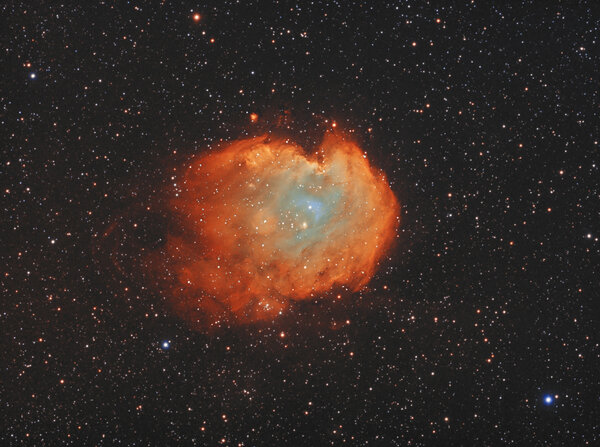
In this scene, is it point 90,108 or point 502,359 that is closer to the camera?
point 90,108

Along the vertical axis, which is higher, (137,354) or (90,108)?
(90,108)

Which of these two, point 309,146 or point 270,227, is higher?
point 309,146

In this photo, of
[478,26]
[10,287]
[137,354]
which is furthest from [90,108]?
[478,26]

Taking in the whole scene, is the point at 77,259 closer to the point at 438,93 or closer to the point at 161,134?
the point at 161,134

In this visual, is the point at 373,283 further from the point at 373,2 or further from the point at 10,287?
the point at 10,287

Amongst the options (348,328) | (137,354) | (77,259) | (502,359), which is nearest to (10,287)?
(77,259)

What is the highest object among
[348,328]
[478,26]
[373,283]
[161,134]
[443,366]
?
[478,26]
